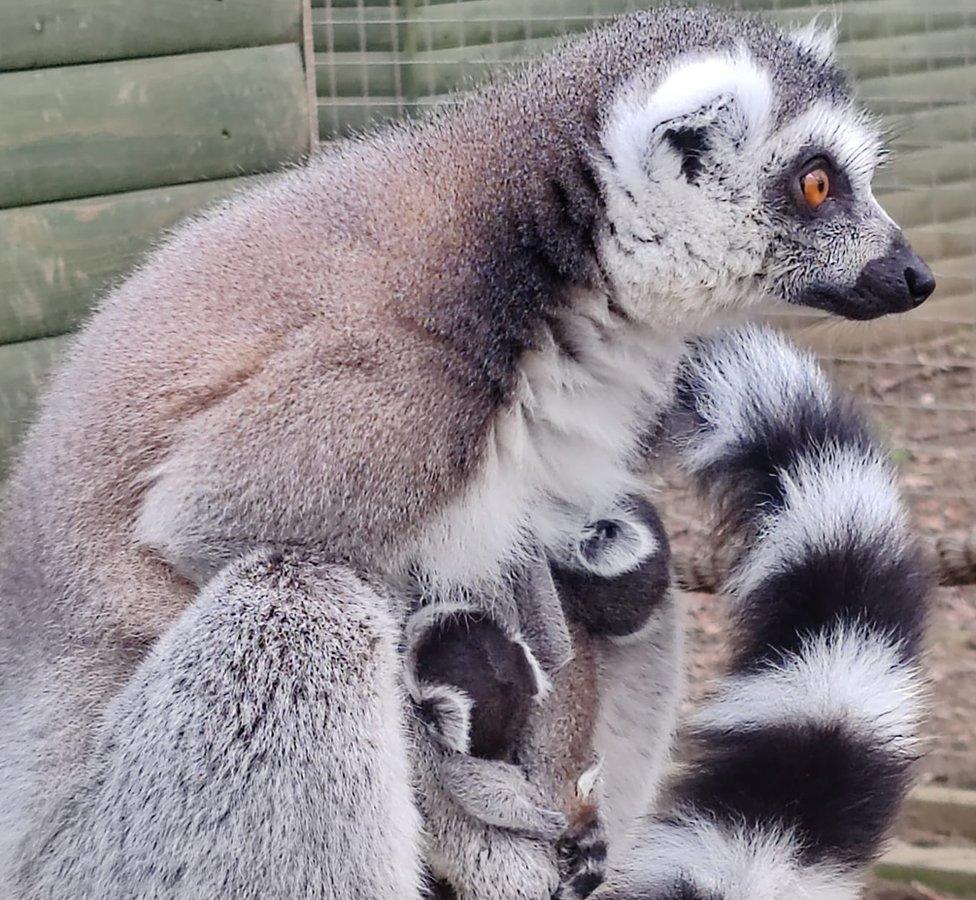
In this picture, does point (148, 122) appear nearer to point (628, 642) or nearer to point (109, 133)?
point (109, 133)

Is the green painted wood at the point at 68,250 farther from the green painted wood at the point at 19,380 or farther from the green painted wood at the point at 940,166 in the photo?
the green painted wood at the point at 940,166

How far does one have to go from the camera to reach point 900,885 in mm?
3752

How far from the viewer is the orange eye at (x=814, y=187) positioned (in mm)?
2701

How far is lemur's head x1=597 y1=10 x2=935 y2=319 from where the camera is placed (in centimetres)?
258

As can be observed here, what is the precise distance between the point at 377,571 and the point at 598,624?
561mm

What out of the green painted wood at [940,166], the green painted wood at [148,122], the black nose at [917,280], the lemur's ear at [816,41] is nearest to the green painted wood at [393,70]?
the green painted wood at [148,122]

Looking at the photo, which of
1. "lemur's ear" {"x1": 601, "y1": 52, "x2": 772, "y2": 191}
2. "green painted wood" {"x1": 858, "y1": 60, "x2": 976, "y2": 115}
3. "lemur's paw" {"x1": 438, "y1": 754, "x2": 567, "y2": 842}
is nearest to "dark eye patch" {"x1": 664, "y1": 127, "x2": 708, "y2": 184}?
"lemur's ear" {"x1": 601, "y1": 52, "x2": 772, "y2": 191}

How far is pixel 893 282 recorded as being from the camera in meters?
2.70

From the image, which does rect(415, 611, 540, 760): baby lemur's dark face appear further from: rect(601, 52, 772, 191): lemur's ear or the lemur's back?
rect(601, 52, 772, 191): lemur's ear

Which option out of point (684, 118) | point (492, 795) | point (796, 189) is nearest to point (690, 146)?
point (684, 118)

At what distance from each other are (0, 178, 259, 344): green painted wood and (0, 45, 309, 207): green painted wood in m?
0.05

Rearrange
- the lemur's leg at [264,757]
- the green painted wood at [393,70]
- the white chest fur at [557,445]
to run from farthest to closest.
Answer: the green painted wood at [393,70], the white chest fur at [557,445], the lemur's leg at [264,757]

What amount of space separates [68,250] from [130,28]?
0.64 meters

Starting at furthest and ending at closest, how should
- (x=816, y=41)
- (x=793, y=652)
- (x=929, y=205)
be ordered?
(x=929, y=205) < (x=816, y=41) < (x=793, y=652)
